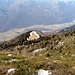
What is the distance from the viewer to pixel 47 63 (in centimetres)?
3183

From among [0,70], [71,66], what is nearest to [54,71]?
[71,66]

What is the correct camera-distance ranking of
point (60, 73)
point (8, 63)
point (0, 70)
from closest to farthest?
point (60, 73) < point (0, 70) < point (8, 63)

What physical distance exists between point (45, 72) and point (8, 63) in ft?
23.6

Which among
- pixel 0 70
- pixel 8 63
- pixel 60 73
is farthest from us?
pixel 8 63

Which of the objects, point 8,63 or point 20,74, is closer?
point 20,74

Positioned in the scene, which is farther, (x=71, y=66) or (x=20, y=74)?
(x=71, y=66)

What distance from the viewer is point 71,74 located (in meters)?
29.1

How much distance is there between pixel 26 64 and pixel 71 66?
5.30 m

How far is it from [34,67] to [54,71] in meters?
2.40

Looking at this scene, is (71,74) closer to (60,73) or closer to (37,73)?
(60,73)

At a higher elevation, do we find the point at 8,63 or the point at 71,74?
the point at 8,63

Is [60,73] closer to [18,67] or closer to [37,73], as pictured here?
[37,73]

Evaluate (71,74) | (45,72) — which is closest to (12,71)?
(45,72)

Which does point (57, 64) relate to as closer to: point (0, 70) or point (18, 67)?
point (18, 67)
